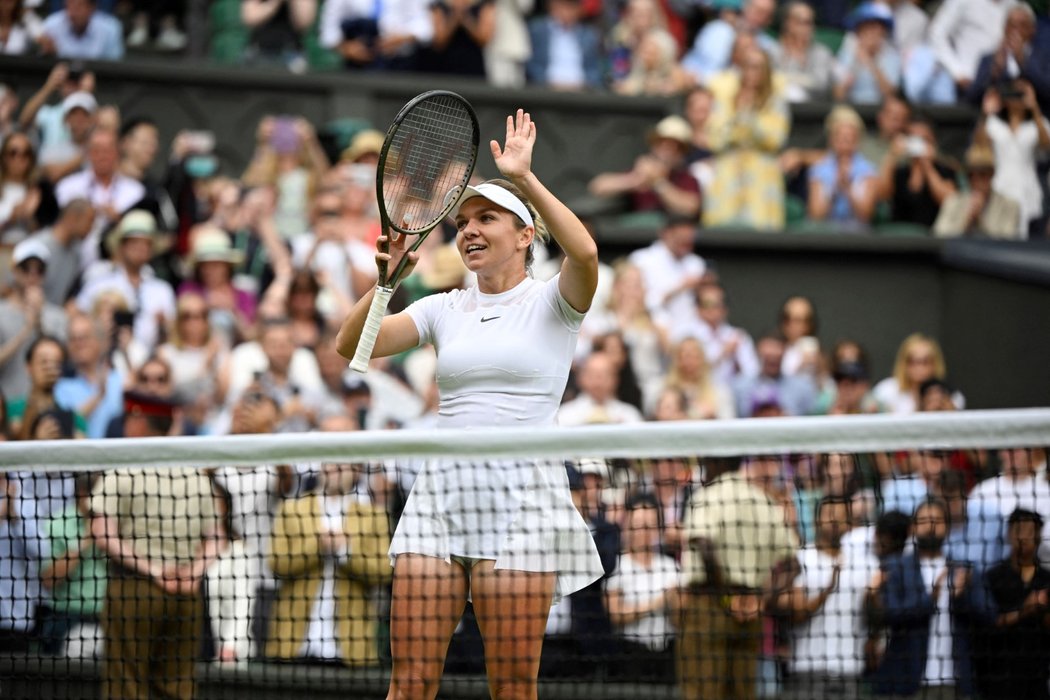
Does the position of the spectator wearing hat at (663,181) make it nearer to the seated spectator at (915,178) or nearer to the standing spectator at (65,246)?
the seated spectator at (915,178)

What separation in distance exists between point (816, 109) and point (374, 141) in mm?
3731

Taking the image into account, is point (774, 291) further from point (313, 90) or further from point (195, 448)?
point (195, 448)

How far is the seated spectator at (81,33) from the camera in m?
12.3

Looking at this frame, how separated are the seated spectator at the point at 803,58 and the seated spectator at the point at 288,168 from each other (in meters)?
4.09

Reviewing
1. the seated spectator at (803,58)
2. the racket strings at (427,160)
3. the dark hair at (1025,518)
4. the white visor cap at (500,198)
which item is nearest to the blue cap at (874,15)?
the seated spectator at (803,58)

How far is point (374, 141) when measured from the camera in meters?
11.2

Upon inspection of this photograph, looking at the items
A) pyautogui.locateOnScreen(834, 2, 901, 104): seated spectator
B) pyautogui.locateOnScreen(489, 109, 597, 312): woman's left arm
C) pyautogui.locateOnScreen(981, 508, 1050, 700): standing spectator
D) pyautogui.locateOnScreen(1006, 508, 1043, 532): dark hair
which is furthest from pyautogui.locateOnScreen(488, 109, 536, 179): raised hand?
pyautogui.locateOnScreen(834, 2, 901, 104): seated spectator

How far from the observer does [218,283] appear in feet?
34.9

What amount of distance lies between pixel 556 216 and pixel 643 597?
11.8 ft

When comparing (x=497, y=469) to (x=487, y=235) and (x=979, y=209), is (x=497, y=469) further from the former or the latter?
(x=979, y=209)

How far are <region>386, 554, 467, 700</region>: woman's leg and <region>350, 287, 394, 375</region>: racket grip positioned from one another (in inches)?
25.9

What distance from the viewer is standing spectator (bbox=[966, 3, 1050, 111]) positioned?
42.6ft

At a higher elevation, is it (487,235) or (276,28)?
(276,28)

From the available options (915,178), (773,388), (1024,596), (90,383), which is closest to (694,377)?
(773,388)
